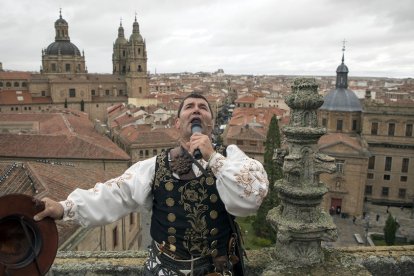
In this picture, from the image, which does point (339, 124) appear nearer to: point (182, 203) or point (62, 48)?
point (182, 203)

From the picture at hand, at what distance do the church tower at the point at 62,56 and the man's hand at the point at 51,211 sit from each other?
82562 millimetres

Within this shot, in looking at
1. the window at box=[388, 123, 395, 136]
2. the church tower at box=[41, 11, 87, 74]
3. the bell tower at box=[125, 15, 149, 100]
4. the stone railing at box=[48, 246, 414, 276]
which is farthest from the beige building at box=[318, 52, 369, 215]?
the church tower at box=[41, 11, 87, 74]

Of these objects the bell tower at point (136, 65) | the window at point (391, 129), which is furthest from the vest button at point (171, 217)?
the bell tower at point (136, 65)

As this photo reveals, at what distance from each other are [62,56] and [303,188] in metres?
83.0

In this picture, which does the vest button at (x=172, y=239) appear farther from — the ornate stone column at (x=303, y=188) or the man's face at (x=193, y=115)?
the ornate stone column at (x=303, y=188)

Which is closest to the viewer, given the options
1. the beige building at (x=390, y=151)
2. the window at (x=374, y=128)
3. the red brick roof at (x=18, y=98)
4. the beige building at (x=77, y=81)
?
the beige building at (x=390, y=151)

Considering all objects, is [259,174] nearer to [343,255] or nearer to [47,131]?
[343,255]

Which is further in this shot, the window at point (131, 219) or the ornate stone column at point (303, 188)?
the window at point (131, 219)

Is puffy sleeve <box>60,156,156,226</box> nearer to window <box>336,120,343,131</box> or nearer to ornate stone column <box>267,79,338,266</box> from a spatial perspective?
ornate stone column <box>267,79,338,266</box>

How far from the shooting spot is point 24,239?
2.88 m

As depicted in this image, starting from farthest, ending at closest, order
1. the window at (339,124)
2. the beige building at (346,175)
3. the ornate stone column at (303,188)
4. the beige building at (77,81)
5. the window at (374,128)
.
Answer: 1. the beige building at (77,81)
2. the window at (339,124)
3. the window at (374,128)
4. the beige building at (346,175)
5. the ornate stone column at (303,188)

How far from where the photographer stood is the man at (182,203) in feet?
10.1

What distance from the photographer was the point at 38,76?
7406 centimetres

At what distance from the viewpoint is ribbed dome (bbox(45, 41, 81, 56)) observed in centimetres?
7900
